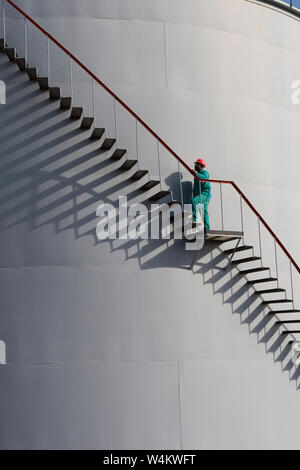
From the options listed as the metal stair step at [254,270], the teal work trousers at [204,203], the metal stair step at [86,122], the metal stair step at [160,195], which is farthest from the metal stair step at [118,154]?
the metal stair step at [254,270]

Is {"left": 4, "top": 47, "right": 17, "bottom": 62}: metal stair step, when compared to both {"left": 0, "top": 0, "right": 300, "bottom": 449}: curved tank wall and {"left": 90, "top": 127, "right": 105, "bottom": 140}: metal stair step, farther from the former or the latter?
{"left": 90, "top": 127, "right": 105, "bottom": 140}: metal stair step

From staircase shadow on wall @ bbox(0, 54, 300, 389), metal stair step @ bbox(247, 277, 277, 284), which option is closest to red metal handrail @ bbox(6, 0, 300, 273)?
metal stair step @ bbox(247, 277, 277, 284)

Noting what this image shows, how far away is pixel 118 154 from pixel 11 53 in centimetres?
279

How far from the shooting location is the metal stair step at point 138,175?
14484 millimetres

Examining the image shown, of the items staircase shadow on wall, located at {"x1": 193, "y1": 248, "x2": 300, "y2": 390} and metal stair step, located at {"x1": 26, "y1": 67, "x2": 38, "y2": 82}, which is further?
staircase shadow on wall, located at {"x1": 193, "y1": 248, "x2": 300, "y2": 390}

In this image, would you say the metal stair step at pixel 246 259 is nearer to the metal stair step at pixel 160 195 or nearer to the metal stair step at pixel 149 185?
the metal stair step at pixel 160 195

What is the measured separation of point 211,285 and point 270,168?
2957mm

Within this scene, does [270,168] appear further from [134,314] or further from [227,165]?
[134,314]

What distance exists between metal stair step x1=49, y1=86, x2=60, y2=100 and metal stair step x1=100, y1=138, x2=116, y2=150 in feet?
4.17

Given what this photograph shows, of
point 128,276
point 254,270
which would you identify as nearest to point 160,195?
point 128,276

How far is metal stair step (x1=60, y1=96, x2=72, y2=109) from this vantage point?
1448 cm

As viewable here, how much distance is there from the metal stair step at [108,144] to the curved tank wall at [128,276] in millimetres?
290

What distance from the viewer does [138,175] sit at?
14.6 metres

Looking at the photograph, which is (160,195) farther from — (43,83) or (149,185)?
(43,83)
